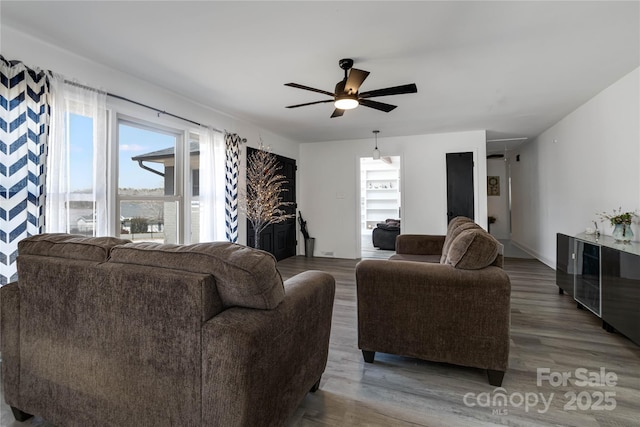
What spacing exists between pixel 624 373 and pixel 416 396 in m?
1.53

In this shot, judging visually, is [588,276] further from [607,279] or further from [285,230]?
[285,230]

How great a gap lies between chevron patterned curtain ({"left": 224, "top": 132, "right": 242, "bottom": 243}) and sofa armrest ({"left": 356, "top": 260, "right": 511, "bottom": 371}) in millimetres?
2805

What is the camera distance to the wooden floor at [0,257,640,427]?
162cm

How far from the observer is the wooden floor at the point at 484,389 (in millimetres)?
1624

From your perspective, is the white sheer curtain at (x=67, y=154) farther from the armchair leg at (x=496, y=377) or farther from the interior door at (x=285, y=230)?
the armchair leg at (x=496, y=377)

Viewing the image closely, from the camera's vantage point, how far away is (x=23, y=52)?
239 cm

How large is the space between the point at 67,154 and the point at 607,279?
4937mm

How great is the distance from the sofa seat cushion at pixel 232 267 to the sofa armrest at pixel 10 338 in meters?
0.79

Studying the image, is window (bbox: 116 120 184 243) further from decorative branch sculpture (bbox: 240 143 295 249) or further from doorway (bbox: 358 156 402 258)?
doorway (bbox: 358 156 402 258)

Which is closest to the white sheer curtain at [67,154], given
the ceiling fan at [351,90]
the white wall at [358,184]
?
the ceiling fan at [351,90]

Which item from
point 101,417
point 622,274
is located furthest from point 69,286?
point 622,274

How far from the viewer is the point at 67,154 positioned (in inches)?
103

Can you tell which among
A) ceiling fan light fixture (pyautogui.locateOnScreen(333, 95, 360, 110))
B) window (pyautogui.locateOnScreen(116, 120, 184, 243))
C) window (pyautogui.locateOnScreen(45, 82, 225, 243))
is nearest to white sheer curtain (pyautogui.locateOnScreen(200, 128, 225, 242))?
window (pyautogui.locateOnScreen(45, 82, 225, 243))

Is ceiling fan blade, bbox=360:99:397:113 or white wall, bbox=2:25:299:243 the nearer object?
white wall, bbox=2:25:299:243
